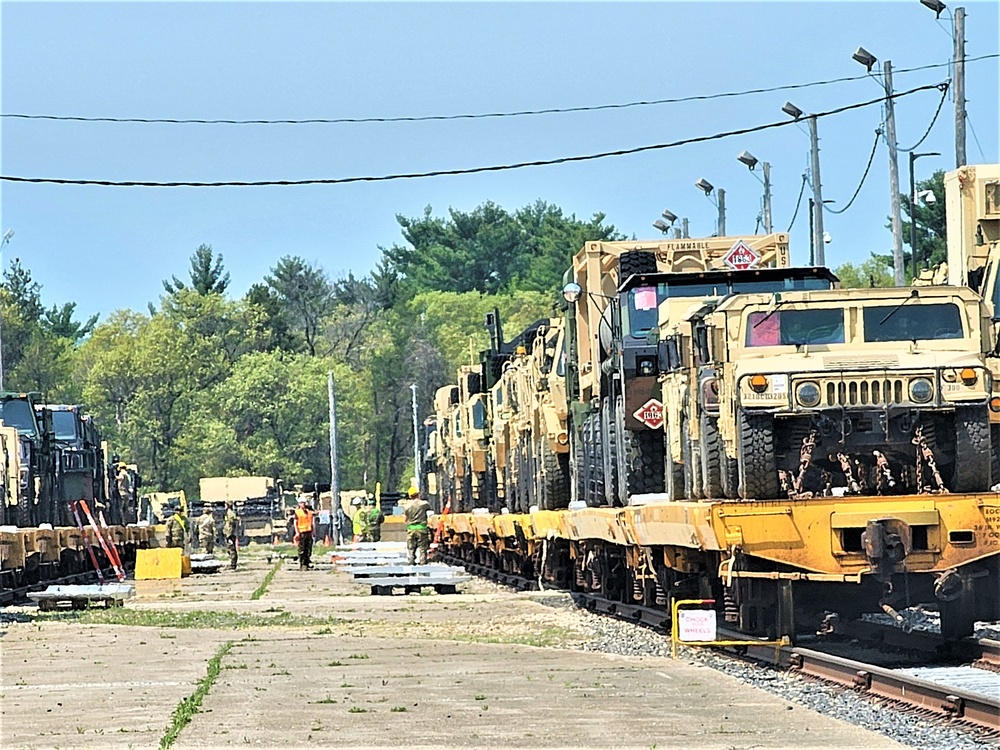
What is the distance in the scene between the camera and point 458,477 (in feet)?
141

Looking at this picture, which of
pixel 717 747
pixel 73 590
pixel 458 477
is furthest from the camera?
pixel 458 477

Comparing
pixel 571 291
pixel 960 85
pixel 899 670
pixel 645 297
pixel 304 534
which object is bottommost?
pixel 899 670

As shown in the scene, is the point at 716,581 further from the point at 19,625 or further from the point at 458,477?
the point at 458,477

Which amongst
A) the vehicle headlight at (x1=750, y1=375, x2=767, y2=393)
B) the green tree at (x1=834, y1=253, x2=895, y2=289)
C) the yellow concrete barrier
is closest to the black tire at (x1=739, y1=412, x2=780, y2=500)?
the vehicle headlight at (x1=750, y1=375, x2=767, y2=393)

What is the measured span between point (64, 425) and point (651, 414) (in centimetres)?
2584

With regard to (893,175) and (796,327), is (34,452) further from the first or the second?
(796,327)

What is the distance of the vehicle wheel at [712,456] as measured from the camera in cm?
1609

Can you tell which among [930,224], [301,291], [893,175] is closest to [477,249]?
[301,291]

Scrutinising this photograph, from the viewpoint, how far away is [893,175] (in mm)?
38000

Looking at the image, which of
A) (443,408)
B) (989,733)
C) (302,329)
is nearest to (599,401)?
(989,733)

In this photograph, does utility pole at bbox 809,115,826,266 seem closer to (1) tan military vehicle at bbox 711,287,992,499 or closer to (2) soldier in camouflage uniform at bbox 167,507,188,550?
(2) soldier in camouflage uniform at bbox 167,507,188,550

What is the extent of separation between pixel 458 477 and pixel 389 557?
10.9 ft

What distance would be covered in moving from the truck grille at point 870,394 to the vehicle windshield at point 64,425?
29.2m

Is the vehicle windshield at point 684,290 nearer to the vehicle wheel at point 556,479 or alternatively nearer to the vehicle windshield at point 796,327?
the vehicle windshield at point 796,327
